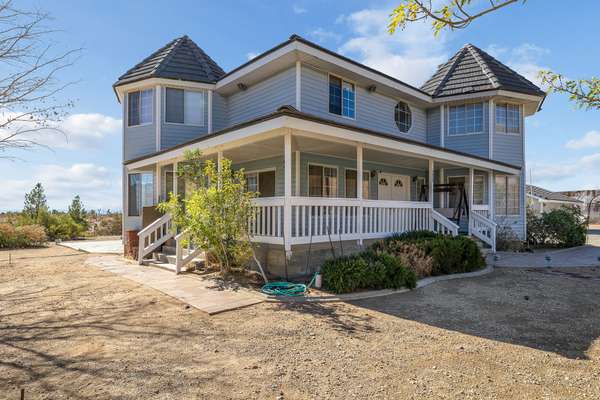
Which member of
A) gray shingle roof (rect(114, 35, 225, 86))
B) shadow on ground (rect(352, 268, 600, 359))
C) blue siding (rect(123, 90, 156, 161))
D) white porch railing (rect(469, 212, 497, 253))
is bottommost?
shadow on ground (rect(352, 268, 600, 359))

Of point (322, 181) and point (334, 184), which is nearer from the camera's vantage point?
point (322, 181)

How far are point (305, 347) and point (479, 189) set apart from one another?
13125mm

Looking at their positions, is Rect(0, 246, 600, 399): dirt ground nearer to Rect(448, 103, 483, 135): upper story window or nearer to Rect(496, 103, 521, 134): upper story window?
Rect(448, 103, 483, 135): upper story window

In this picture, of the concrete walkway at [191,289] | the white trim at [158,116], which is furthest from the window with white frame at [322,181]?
the white trim at [158,116]

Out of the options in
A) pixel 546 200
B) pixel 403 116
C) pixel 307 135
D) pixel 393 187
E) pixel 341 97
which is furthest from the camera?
pixel 546 200

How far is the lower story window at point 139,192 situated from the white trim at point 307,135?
2252mm

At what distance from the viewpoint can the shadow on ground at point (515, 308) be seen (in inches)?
171

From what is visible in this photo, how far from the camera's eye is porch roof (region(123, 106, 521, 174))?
21.6ft

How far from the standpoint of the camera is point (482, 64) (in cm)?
1513

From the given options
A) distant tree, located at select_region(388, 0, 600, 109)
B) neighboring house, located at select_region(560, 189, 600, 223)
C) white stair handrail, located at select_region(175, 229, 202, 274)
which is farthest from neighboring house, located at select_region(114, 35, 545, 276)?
neighboring house, located at select_region(560, 189, 600, 223)

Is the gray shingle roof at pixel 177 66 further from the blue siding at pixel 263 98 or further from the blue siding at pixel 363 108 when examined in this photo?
the blue siding at pixel 363 108

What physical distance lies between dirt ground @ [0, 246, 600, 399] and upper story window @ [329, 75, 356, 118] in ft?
23.5

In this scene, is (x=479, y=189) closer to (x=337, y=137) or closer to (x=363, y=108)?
(x=363, y=108)

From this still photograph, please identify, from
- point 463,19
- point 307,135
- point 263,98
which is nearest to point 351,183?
point 263,98
